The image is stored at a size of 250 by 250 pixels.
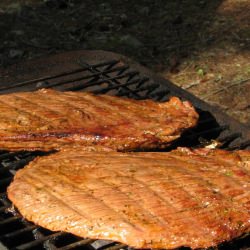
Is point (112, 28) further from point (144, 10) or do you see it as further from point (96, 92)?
point (96, 92)

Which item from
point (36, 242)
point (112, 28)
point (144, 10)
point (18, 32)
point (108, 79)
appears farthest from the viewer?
point (144, 10)

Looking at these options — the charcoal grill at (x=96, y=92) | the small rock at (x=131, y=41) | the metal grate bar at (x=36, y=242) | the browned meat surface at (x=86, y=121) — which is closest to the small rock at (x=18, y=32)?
the small rock at (x=131, y=41)

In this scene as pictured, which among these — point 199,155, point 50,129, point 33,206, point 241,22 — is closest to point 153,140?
point 199,155

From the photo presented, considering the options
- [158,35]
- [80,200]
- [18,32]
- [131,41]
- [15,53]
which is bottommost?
[15,53]

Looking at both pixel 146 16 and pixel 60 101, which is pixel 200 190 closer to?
pixel 60 101

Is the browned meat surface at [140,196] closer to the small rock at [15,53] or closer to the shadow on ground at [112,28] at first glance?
the shadow on ground at [112,28]

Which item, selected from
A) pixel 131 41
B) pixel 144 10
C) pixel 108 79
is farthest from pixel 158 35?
pixel 108 79
